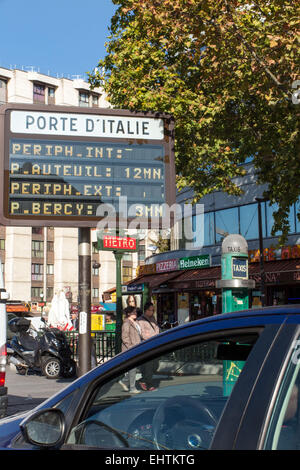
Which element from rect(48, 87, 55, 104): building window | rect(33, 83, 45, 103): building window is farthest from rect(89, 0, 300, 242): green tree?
rect(48, 87, 55, 104): building window

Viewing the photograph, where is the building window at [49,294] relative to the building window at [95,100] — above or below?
below

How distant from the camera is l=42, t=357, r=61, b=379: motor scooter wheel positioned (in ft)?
49.4

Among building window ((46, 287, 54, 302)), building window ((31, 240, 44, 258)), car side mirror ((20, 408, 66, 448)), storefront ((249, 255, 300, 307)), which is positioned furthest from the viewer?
building window ((46, 287, 54, 302))

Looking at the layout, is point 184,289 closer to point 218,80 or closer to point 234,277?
point 218,80

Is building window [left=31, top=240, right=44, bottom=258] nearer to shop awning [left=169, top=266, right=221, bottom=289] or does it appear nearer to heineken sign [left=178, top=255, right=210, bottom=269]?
heineken sign [left=178, top=255, right=210, bottom=269]

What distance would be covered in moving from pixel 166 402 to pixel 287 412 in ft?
2.05

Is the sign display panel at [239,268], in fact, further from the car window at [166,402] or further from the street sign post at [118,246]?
the car window at [166,402]

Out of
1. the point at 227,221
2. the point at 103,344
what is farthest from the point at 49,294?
the point at 103,344

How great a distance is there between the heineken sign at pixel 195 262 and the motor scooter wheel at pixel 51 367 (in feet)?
50.9

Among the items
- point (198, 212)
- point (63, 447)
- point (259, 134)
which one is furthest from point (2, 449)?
point (198, 212)

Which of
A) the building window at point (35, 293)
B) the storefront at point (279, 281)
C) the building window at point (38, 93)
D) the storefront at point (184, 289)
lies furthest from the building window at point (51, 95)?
the storefront at point (279, 281)

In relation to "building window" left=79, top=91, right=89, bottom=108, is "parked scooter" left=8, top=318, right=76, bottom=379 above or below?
below

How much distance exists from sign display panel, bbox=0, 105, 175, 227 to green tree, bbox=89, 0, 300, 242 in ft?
11.7

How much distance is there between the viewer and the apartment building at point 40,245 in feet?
224
